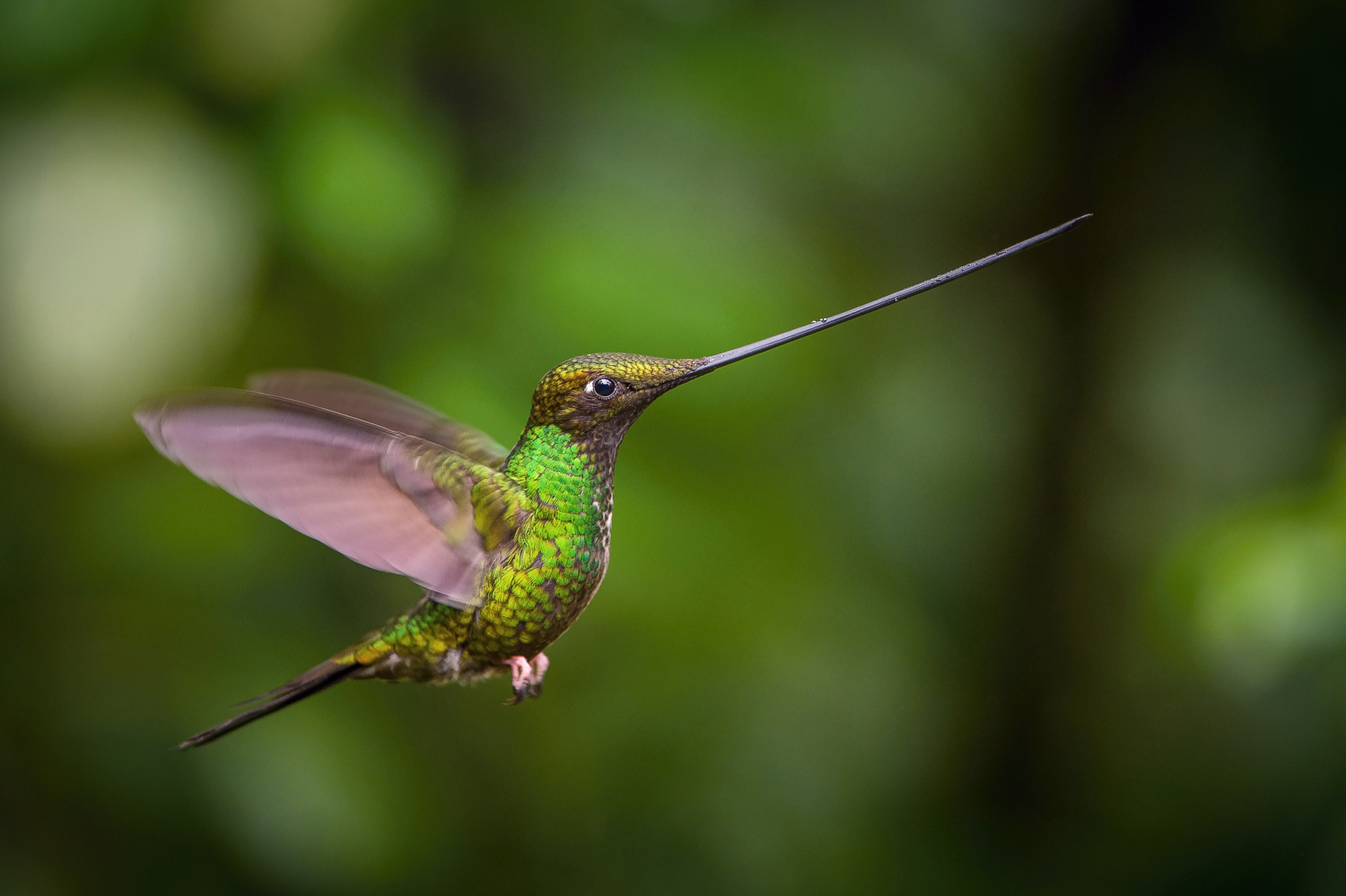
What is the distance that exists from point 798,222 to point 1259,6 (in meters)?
0.73

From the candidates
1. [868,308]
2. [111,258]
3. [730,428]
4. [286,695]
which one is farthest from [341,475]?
[730,428]

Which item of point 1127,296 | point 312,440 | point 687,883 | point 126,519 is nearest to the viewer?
point 312,440

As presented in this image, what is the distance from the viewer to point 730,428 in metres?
1.54

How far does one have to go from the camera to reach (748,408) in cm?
158

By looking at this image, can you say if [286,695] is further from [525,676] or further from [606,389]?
[606,389]

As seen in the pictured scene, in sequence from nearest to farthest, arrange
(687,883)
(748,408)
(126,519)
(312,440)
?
(312,440), (126,519), (748,408), (687,883)

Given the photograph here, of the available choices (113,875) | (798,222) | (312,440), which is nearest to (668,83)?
(798,222)

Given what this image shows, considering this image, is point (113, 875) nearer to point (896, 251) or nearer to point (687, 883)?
point (687, 883)

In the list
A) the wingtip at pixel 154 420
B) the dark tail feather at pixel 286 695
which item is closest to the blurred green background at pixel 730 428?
the dark tail feather at pixel 286 695

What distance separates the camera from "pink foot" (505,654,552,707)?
704 mm

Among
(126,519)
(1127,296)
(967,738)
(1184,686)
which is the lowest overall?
(967,738)

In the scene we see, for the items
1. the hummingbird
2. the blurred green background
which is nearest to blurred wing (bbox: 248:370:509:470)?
the hummingbird

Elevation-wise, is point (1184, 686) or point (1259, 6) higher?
point (1259, 6)

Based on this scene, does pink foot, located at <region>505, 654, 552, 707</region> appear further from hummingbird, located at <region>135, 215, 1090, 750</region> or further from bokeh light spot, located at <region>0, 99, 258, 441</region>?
bokeh light spot, located at <region>0, 99, 258, 441</region>
